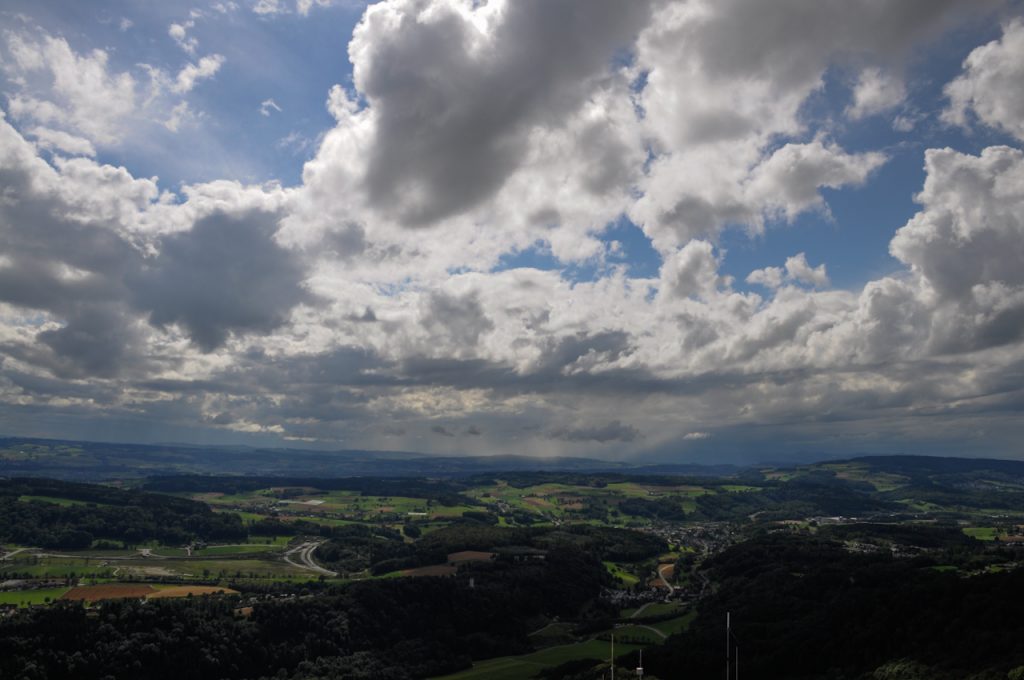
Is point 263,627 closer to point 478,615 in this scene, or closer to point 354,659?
point 354,659

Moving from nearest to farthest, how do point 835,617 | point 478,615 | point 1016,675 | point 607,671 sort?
1. point 1016,675
2. point 607,671
3. point 835,617
4. point 478,615

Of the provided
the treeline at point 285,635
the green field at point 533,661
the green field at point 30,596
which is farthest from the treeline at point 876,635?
the green field at point 30,596

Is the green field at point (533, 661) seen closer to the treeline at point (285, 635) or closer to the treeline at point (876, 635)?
the treeline at point (285, 635)

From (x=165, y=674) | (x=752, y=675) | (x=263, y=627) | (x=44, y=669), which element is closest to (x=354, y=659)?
(x=263, y=627)

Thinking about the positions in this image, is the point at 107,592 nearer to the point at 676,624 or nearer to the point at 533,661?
the point at 533,661

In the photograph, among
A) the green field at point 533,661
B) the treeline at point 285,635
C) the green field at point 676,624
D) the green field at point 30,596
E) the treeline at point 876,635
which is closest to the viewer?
the treeline at point 876,635
